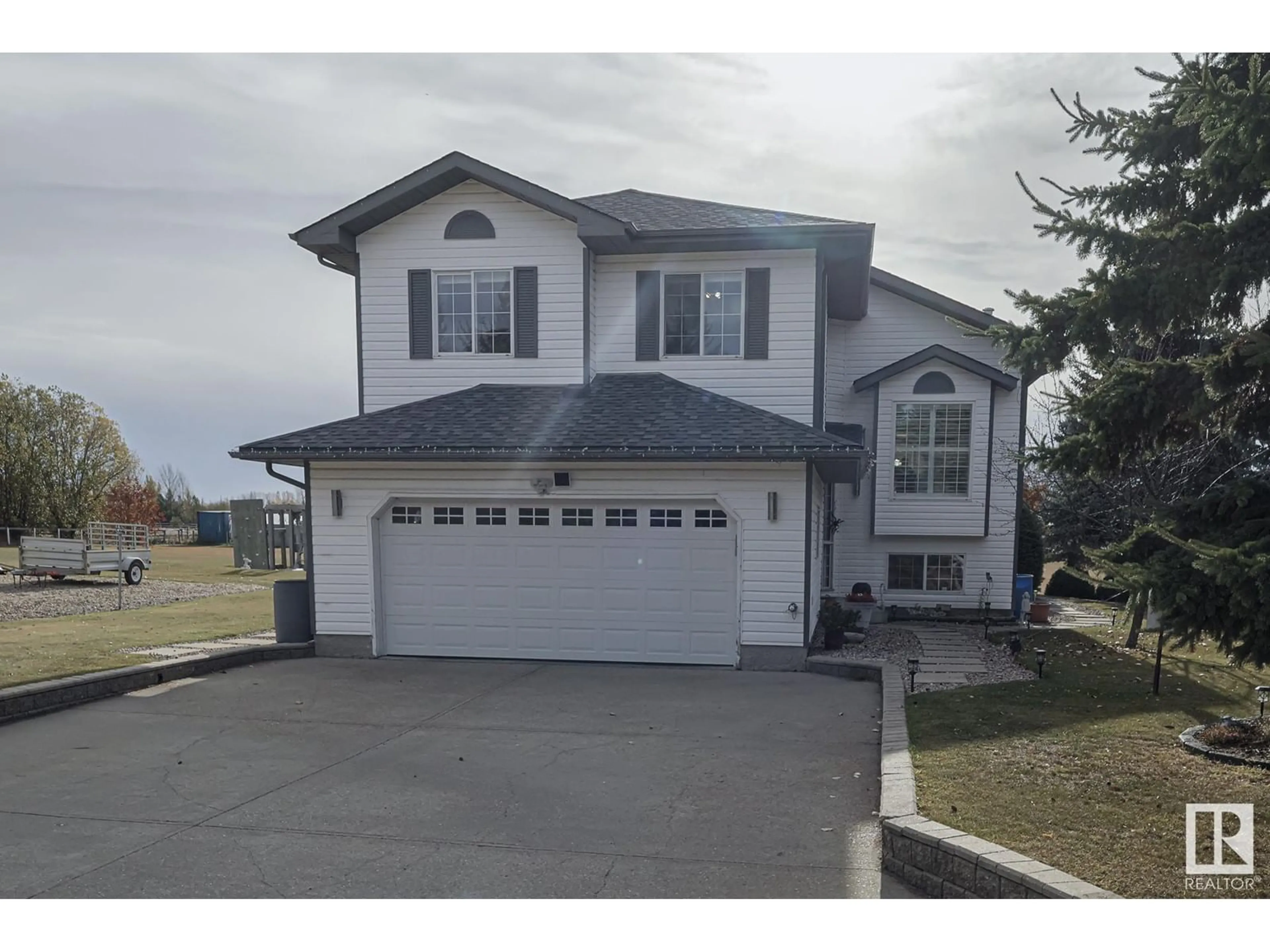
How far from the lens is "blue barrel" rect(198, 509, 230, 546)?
1791 inches

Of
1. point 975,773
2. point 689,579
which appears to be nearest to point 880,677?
point 689,579

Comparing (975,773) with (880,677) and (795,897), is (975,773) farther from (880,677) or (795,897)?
(880,677)

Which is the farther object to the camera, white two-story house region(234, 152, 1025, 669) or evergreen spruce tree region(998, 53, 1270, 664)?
white two-story house region(234, 152, 1025, 669)

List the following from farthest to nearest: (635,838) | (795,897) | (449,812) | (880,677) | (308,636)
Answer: (308,636), (880,677), (449,812), (635,838), (795,897)

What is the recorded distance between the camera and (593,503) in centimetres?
1148

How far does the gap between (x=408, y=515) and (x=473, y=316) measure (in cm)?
324

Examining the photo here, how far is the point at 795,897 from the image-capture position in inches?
179

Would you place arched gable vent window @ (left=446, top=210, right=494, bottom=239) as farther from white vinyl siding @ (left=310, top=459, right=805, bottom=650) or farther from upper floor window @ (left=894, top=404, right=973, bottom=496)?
upper floor window @ (left=894, top=404, right=973, bottom=496)

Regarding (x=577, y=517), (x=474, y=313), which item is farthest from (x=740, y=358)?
(x=474, y=313)

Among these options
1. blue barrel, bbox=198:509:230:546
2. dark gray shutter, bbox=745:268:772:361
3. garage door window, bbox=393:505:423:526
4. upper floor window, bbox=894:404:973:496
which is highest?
dark gray shutter, bbox=745:268:772:361

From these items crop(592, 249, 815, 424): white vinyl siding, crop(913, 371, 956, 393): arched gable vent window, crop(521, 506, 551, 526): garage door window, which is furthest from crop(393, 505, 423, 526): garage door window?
crop(913, 371, 956, 393): arched gable vent window

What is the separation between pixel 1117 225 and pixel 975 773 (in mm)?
4019

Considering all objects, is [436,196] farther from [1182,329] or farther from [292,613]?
[1182,329]

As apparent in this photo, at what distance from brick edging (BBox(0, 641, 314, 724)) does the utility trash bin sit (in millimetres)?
168
